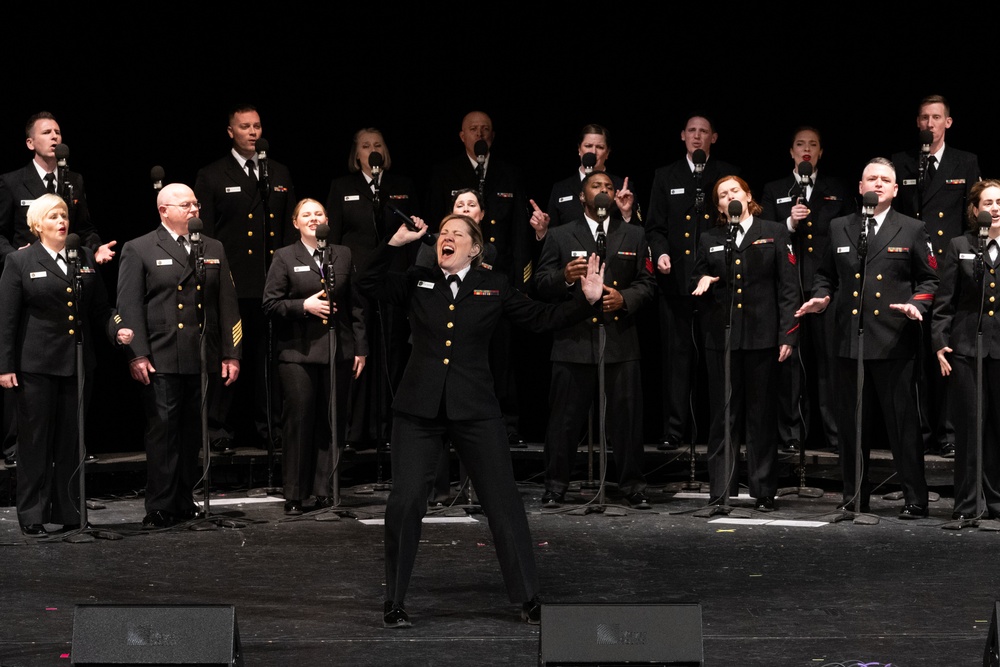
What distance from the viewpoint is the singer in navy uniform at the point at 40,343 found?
23.0ft

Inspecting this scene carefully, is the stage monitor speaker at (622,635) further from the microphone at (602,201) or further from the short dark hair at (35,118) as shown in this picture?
the short dark hair at (35,118)

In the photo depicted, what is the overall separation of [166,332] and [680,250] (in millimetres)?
3071

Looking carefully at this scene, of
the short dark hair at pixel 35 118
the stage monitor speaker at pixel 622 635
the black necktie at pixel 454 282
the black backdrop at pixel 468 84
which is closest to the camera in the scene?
the stage monitor speaker at pixel 622 635

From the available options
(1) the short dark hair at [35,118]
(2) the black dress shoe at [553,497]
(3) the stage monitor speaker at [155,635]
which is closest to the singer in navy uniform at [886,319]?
(2) the black dress shoe at [553,497]

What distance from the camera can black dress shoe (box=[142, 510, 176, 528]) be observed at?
7250 mm

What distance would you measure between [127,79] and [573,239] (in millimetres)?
3192

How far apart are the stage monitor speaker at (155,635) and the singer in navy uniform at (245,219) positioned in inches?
179

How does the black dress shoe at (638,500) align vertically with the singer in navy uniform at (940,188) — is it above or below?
below

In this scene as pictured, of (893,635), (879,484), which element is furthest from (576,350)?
(893,635)

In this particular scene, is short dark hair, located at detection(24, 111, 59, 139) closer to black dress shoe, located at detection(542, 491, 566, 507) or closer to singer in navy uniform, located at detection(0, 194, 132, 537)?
singer in navy uniform, located at detection(0, 194, 132, 537)

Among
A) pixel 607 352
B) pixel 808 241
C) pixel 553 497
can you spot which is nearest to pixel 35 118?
pixel 607 352

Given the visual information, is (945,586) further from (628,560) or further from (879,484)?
(879,484)

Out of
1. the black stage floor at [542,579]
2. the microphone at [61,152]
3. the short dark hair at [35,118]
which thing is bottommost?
the black stage floor at [542,579]

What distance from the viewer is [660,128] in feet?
30.8
